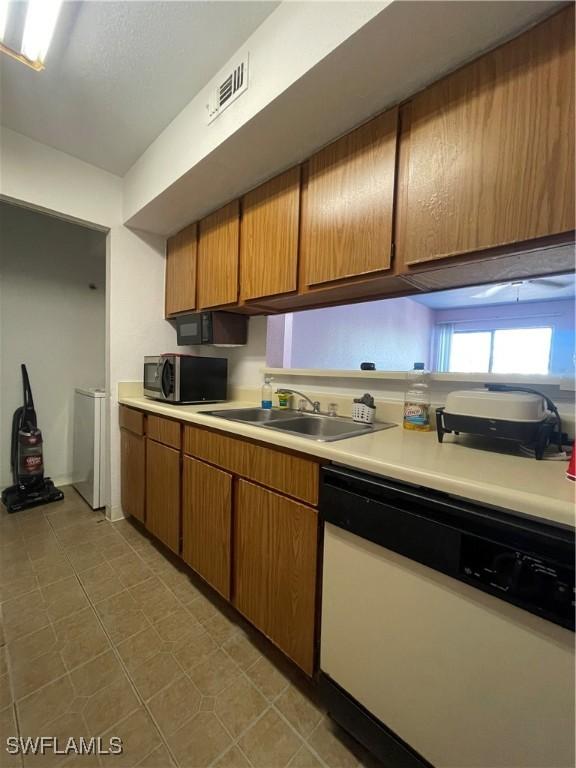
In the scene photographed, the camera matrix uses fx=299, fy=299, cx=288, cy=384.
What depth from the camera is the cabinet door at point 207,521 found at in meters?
1.29

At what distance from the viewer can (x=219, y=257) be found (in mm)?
1804

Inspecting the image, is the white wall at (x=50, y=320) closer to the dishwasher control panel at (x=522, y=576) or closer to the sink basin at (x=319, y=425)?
the sink basin at (x=319, y=425)

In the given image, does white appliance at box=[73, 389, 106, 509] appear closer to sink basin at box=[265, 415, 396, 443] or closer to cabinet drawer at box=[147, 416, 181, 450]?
cabinet drawer at box=[147, 416, 181, 450]

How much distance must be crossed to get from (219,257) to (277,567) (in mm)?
1641

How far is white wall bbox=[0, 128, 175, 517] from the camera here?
1773 millimetres

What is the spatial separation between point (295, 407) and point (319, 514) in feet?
3.04

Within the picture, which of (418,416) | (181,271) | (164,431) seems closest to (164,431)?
(164,431)

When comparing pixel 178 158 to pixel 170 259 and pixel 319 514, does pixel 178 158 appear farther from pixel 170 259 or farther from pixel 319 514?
pixel 319 514

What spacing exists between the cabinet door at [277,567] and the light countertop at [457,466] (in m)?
0.23

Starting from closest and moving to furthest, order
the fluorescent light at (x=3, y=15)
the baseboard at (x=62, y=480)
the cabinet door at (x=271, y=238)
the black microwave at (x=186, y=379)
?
the fluorescent light at (x=3, y=15), the cabinet door at (x=271, y=238), the black microwave at (x=186, y=379), the baseboard at (x=62, y=480)

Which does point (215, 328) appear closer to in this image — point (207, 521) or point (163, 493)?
point (163, 493)

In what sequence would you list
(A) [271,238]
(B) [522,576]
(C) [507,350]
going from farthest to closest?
1. (C) [507,350]
2. (A) [271,238]
3. (B) [522,576]

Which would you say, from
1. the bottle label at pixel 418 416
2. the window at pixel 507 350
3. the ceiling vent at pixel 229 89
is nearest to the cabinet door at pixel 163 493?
the bottle label at pixel 418 416

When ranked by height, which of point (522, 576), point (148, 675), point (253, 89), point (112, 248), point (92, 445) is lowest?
point (148, 675)
